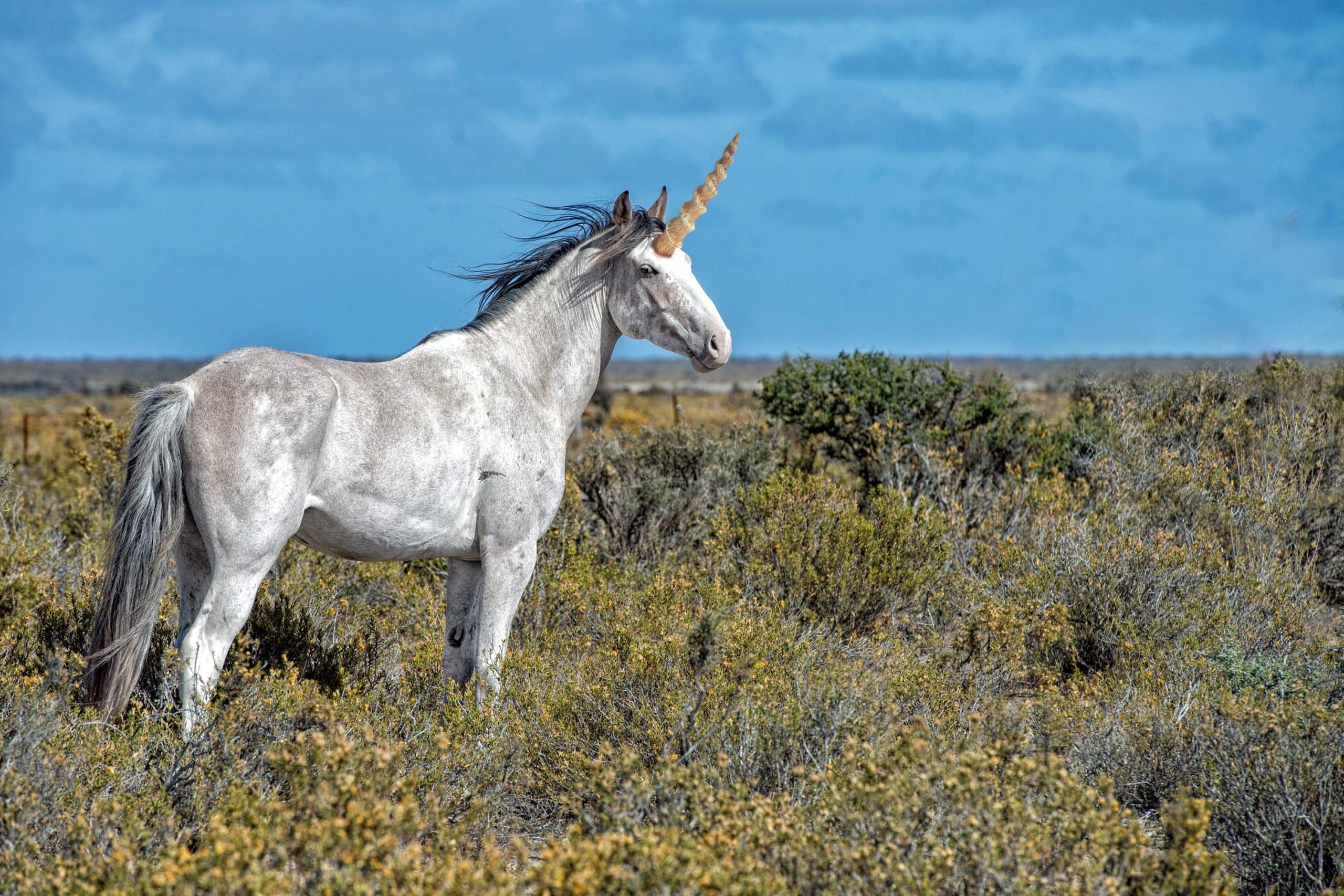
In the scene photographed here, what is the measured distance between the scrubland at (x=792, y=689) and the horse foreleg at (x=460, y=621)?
13 centimetres

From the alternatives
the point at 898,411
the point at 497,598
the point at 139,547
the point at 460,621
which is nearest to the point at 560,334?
the point at 497,598

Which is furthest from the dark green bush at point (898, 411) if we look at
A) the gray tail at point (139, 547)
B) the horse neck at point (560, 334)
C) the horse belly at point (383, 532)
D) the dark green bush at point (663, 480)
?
the gray tail at point (139, 547)

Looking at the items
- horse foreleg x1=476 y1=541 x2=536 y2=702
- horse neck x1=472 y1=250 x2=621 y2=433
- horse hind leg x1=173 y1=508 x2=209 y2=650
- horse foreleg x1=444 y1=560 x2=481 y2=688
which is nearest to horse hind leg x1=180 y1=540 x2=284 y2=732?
horse hind leg x1=173 y1=508 x2=209 y2=650

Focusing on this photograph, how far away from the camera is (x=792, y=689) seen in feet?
14.9

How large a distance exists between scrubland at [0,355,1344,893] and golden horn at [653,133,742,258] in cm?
171

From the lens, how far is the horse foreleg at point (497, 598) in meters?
4.54

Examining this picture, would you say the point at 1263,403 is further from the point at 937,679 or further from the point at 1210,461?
the point at 937,679

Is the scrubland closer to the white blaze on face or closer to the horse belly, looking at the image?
the horse belly

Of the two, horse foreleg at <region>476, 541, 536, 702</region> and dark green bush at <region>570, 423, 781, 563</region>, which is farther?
dark green bush at <region>570, 423, 781, 563</region>

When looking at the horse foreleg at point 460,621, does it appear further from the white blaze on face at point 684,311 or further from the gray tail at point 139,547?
the white blaze on face at point 684,311

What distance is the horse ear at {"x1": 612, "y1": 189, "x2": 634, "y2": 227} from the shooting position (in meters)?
4.87

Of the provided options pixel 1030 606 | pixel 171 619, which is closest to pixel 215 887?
pixel 171 619

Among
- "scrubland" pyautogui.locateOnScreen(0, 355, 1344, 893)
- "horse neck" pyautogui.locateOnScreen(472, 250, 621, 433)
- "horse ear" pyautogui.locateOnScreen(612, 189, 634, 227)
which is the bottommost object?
"scrubland" pyautogui.locateOnScreen(0, 355, 1344, 893)

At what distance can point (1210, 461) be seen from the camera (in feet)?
26.8
